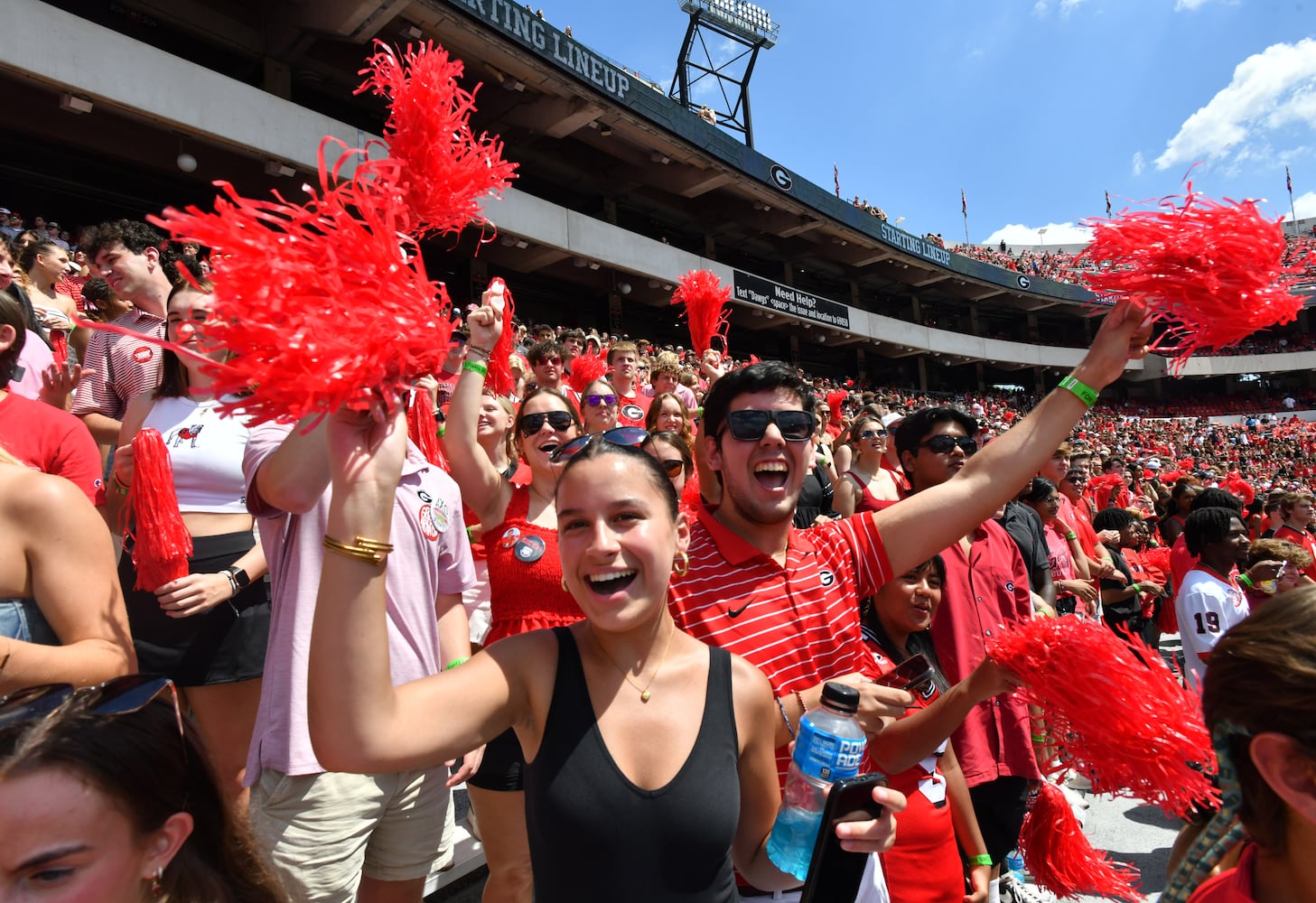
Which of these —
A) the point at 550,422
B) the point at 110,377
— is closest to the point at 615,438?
the point at 550,422

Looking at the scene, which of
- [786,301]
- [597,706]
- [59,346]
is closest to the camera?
[597,706]

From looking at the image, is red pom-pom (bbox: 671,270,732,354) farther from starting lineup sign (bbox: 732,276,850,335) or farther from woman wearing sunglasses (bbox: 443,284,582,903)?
starting lineup sign (bbox: 732,276,850,335)

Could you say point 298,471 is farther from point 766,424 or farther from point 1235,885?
point 1235,885

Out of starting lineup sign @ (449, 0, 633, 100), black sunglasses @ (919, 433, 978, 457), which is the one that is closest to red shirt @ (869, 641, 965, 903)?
black sunglasses @ (919, 433, 978, 457)

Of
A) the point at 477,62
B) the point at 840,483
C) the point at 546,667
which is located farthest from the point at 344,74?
the point at 546,667

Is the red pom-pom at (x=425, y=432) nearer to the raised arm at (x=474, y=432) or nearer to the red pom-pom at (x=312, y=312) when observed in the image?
the raised arm at (x=474, y=432)

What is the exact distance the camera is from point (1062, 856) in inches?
102

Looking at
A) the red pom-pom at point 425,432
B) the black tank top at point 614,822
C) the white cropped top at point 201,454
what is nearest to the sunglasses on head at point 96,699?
the black tank top at point 614,822

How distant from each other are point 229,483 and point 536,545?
1.01m

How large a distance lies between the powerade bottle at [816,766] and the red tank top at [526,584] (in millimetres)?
1403

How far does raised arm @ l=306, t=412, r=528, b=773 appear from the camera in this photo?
106 cm

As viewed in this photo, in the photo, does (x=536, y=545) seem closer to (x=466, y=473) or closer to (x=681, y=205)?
(x=466, y=473)

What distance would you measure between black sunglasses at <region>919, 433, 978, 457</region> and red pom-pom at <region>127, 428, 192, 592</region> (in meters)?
2.68

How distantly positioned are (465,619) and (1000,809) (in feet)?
6.88
